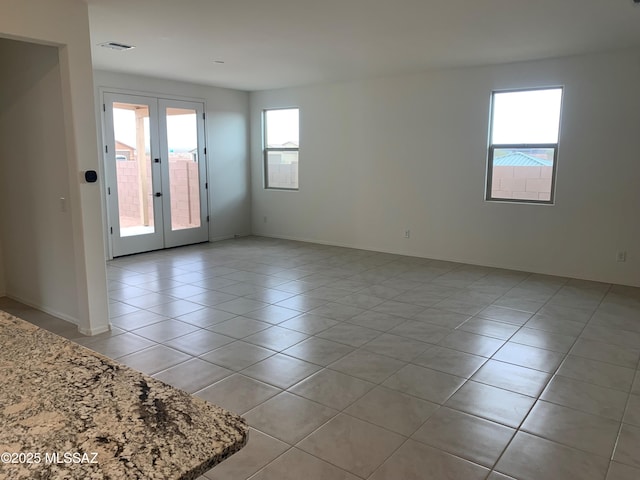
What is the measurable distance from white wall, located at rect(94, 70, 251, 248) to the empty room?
0.05m

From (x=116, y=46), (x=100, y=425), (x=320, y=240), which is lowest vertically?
(x=320, y=240)

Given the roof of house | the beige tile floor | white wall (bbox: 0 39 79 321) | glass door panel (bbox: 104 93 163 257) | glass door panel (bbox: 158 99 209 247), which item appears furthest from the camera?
glass door panel (bbox: 158 99 209 247)

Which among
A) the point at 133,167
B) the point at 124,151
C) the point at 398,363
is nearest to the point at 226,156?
the point at 133,167

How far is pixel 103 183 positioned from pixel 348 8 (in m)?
4.20

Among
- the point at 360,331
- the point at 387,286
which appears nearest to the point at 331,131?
the point at 387,286

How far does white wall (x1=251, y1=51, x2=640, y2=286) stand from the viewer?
16.8 feet

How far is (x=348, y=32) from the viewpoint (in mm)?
4219

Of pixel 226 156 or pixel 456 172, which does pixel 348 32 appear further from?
pixel 226 156

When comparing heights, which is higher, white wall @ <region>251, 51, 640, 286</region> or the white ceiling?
the white ceiling

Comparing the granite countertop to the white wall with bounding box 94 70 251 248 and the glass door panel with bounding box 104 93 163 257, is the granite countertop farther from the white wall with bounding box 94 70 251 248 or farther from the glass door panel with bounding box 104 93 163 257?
the white wall with bounding box 94 70 251 248

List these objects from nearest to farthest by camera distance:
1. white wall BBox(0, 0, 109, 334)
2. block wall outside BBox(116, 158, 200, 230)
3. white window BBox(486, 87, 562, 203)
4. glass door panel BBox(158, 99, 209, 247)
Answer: white wall BBox(0, 0, 109, 334)
white window BBox(486, 87, 562, 203)
block wall outside BBox(116, 158, 200, 230)
glass door panel BBox(158, 99, 209, 247)

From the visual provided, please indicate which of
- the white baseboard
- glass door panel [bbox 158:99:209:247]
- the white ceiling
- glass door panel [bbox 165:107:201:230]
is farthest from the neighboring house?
the white baseboard

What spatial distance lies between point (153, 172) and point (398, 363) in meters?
4.92

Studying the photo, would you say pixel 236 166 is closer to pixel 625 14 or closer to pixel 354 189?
pixel 354 189
